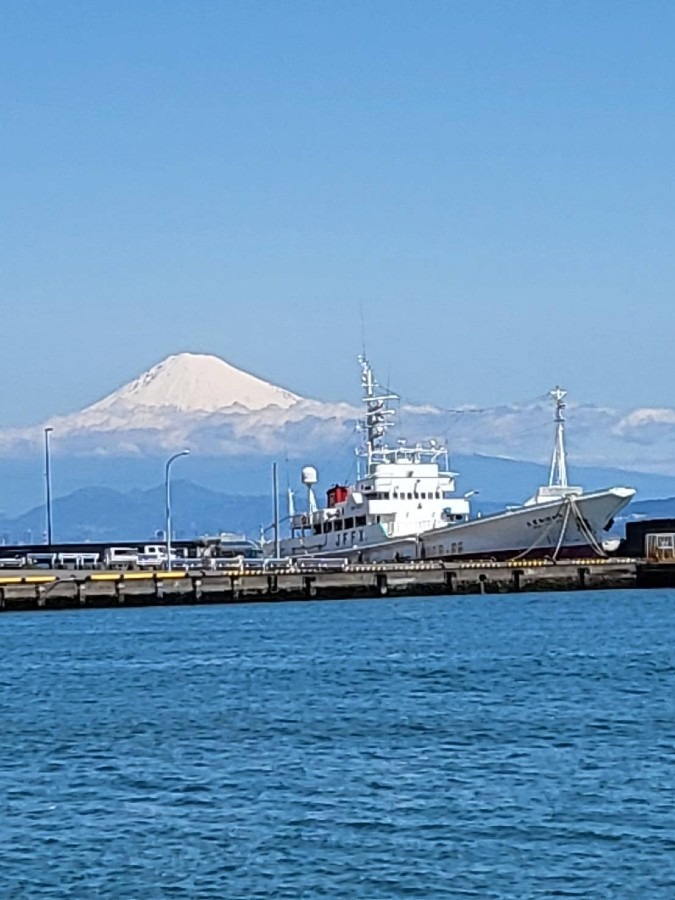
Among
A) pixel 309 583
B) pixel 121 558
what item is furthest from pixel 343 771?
pixel 121 558

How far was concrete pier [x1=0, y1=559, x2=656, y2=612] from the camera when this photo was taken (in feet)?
218

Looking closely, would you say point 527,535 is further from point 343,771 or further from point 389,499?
point 343,771

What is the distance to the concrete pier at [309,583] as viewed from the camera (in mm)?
66500

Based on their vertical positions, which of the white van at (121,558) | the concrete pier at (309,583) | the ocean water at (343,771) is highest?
the white van at (121,558)

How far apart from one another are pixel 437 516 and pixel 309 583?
1766 cm

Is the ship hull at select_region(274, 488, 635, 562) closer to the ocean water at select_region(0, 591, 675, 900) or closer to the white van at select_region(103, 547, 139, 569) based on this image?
the white van at select_region(103, 547, 139, 569)

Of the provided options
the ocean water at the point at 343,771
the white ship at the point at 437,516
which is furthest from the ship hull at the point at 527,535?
the ocean water at the point at 343,771

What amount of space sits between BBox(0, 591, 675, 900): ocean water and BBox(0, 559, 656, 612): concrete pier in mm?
14996

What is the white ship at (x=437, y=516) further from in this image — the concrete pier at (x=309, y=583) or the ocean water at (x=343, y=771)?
the ocean water at (x=343, y=771)

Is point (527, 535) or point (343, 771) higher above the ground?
point (527, 535)

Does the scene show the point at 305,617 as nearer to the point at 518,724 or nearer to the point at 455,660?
the point at 455,660

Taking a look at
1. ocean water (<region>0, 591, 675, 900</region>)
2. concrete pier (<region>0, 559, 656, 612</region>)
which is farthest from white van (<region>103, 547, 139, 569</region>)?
ocean water (<region>0, 591, 675, 900</region>)

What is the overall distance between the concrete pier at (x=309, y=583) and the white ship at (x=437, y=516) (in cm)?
765

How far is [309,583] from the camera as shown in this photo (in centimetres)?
6875
